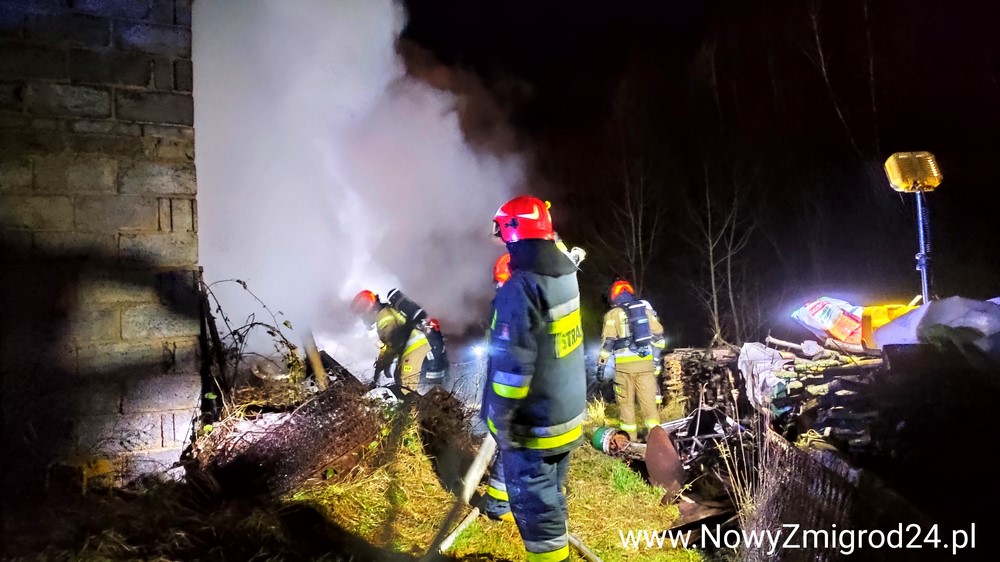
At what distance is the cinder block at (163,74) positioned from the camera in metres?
4.27

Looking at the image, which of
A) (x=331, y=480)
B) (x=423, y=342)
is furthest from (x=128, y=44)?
(x=423, y=342)

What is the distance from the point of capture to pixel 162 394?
14.2 ft

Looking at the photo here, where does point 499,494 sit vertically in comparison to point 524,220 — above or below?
below

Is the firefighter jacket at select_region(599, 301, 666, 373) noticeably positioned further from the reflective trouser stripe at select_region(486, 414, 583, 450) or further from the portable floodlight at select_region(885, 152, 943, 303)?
the reflective trouser stripe at select_region(486, 414, 583, 450)

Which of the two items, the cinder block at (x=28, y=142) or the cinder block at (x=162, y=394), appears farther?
the cinder block at (x=162, y=394)

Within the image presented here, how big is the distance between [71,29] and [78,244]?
1.35 metres

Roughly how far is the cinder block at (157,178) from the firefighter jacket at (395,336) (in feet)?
10.1

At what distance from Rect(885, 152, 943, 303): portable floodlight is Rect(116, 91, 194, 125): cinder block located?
225 inches

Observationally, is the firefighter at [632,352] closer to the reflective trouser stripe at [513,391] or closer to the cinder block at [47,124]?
the reflective trouser stripe at [513,391]

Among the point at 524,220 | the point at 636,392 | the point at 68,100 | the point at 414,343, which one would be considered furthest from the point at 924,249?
the point at 68,100

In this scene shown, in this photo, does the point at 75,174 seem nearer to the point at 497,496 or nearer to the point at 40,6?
the point at 40,6

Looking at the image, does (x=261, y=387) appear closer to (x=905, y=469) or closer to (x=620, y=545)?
(x=620, y=545)

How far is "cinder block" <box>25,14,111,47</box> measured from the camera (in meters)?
3.96

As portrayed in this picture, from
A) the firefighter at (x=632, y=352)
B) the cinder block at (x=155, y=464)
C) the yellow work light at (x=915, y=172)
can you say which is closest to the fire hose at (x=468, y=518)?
the cinder block at (x=155, y=464)
